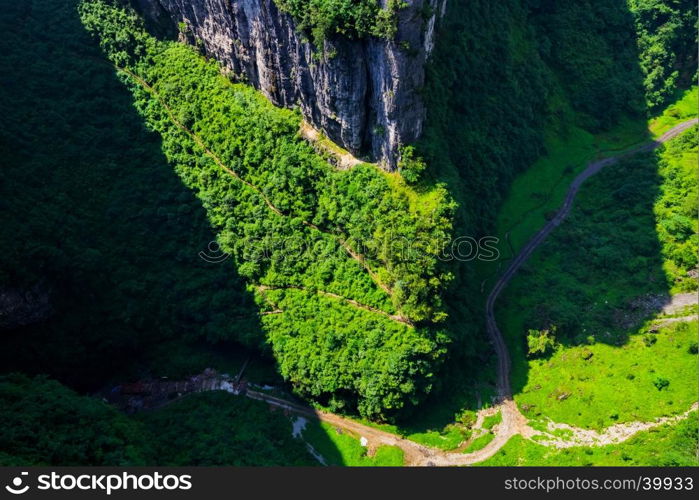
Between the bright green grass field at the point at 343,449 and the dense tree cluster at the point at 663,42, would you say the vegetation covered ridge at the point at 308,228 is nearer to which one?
the bright green grass field at the point at 343,449

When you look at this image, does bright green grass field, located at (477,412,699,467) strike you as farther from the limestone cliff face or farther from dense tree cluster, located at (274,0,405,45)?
dense tree cluster, located at (274,0,405,45)

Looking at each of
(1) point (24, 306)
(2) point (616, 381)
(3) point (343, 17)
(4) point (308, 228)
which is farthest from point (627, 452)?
(1) point (24, 306)

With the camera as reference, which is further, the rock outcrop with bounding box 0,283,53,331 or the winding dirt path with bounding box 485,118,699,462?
the winding dirt path with bounding box 485,118,699,462

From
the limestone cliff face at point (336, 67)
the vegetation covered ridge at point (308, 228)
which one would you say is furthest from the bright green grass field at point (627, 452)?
the limestone cliff face at point (336, 67)

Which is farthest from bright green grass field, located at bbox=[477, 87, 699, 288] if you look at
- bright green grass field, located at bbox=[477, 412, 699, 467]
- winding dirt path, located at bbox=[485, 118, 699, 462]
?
bright green grass field, located at bbox=[477, 412, 699, 467]

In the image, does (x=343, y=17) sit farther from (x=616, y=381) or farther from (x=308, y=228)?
(x=616, y=381)

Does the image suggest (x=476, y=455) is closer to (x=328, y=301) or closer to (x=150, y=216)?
(x=328, y=301)
